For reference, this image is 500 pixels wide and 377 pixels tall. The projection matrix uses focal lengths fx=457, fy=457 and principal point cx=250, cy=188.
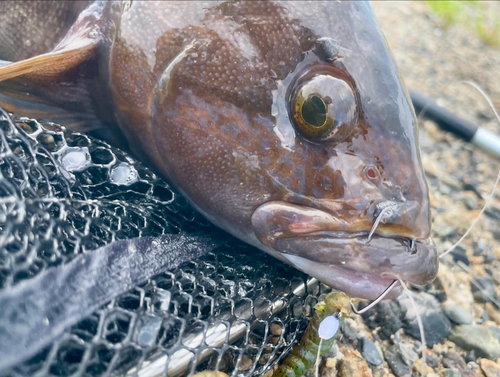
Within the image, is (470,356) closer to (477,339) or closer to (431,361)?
(477,339)

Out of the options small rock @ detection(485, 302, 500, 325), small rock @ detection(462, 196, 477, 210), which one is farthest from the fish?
small rock @ detection(462, 196, 477, 210)

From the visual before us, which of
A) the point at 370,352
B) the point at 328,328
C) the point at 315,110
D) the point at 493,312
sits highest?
the point at 315,110

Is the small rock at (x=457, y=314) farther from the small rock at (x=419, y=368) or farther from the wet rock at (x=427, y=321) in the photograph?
the small rock at (x=419, y=368)

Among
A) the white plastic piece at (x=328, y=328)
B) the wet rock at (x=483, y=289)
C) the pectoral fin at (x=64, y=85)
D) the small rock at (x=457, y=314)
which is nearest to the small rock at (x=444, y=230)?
the wet rock at (x=483, y=289)

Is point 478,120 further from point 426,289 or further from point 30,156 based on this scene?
point 30,156

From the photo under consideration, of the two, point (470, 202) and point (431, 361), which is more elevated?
point (470, 202)

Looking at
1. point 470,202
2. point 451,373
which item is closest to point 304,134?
point 451,373
